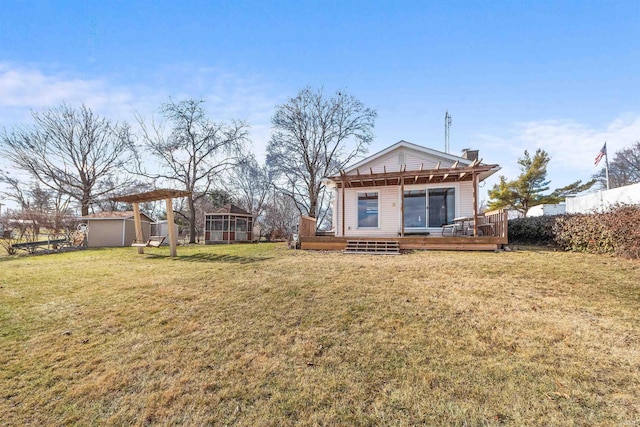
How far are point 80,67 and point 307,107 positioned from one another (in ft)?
50.6

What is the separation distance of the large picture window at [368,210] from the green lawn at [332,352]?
7.12 metres

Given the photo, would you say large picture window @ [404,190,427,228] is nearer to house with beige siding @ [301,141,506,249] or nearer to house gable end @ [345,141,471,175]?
house with beige siding @ [301,141,506,249]

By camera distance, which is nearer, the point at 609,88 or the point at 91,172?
the point at 609,88

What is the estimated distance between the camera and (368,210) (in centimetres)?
1259

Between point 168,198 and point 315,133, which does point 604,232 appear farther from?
point 315,133

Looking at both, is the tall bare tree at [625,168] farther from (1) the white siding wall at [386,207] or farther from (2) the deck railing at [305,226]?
(2) the deck railing at [305,226]

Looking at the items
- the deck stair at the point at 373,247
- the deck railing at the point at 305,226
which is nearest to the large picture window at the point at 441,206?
the deck stair at the point at 373,247

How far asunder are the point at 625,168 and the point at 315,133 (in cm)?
3298

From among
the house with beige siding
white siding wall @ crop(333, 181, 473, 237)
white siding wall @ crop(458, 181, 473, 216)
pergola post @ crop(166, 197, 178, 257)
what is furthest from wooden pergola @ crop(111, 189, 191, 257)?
white siding wall @ crop(458, 181, 473, 216)

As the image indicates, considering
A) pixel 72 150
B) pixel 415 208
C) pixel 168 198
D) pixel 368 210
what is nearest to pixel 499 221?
pixel 415 208

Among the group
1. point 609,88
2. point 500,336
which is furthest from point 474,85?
point 500,336

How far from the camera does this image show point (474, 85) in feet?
38.4

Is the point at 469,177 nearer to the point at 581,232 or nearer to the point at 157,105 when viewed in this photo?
the point at 581,232

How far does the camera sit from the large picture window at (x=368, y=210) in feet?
Result: 41.0
